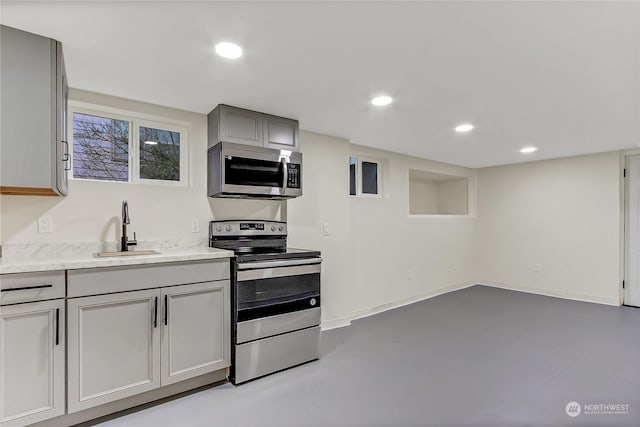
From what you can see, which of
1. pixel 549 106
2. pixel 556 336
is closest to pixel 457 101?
pixel 549 106

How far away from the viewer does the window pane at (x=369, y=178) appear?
4.55 meters

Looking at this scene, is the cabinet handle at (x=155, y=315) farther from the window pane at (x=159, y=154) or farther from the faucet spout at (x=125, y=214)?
the window pane at (x=159, y=154)

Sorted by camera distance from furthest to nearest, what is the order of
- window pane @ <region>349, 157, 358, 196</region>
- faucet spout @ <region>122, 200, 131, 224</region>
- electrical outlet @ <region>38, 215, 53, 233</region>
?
window pane @ <region>349, 157, 358, 196</region> < faucet spout @ <region>122, 200, 131, 224</region> < electrical outlet @ <region>38, 215, 53, 233</region>

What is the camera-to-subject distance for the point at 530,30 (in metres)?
1.66

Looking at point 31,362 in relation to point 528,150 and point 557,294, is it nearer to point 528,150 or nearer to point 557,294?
point 528,150

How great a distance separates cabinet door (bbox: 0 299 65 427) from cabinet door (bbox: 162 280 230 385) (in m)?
0.55

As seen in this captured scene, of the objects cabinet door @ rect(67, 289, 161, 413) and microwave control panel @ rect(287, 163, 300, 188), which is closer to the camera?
cabinet door @ rect(67, 289, 161, 413)

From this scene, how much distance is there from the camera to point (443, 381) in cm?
244

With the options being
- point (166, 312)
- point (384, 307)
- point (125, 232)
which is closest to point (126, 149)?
point (125, 232)

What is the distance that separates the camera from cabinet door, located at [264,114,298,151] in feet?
9.67

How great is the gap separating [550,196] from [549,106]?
9.85 ft

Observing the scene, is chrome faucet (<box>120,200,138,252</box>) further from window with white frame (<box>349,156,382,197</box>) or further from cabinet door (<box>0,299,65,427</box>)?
window with white frame (<box>349,156,382,197</box>)

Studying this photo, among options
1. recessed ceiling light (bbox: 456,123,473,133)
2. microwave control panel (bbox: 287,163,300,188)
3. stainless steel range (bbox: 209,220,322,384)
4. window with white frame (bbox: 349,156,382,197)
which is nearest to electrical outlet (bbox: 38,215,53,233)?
stainless steel range (bbox: 209,220,322,384)

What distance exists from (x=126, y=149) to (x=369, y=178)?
9.86 ft
